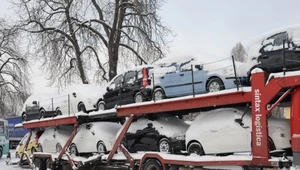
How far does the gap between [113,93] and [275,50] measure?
650cm

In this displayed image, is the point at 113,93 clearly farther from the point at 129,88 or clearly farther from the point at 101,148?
the point at 101,148

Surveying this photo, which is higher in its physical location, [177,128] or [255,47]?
[255,47]

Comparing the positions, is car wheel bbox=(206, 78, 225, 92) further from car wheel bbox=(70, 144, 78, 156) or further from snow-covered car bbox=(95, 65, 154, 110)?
car wheel bbox=(70, 144, 78, 156)

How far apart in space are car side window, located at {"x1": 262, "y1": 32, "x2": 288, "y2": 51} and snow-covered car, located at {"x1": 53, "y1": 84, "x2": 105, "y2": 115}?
307 inches

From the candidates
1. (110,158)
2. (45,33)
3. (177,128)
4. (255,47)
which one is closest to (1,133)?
(45,33)

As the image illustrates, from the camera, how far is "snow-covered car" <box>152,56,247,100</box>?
391 inches

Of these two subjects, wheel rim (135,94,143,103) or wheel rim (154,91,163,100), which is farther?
wheel rim (135,94,143,103)

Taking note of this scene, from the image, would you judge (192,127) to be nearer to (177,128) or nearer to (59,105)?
(177,128)

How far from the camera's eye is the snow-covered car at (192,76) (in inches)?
391

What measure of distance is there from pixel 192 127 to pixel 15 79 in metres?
31.5

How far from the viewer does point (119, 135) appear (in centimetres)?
1209

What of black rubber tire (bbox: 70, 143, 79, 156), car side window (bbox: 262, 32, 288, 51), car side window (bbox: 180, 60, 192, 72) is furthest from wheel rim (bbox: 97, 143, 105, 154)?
car side window (bbox: 262, 32, 288, 51)

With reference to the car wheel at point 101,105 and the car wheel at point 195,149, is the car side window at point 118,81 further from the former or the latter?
the car wheel at point 195,149

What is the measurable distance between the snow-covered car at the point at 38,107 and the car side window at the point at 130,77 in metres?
5.25
